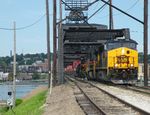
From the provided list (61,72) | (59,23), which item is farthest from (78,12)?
(61,72)

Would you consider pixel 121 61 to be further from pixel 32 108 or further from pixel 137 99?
pixel 137 99

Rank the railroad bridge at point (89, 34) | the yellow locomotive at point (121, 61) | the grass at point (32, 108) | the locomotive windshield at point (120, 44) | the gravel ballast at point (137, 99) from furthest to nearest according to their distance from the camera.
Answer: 1. the railroad bridge at point (89, 34)
2. the locomotive windshield at point (120, 44)
3. the yellow locomotive at point (121, 61)
4. the grass at point (32, 108)
5. the gravel ballast at point (137, 99)

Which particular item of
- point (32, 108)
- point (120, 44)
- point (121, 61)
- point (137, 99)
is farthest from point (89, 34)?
point (137, 99)

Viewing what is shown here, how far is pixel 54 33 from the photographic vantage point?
140ft

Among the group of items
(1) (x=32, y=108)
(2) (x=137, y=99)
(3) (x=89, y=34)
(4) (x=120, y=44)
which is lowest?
(1) (x=32, y=108)

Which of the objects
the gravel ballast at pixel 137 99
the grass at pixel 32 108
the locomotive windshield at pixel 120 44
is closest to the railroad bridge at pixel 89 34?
the locomotive windshield at pixel 120 44

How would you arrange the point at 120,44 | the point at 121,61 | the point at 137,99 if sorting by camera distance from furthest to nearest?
1. the point at 120,44
2. the point at 121,61
3. the point at 137,99

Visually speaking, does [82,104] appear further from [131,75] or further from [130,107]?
[131,75]

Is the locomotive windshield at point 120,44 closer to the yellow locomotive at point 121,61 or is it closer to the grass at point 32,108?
the yellow locomotive at point 121,61

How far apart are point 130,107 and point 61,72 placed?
2642 centimetres

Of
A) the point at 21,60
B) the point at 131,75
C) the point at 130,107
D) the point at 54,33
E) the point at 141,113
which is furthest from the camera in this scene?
the point at 21,60

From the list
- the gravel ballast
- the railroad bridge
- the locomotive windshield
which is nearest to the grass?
the gravel ballast

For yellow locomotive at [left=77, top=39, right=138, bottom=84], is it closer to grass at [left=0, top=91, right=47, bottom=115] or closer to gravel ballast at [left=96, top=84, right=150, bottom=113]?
grass at [left=0, top=91, right=47, bottom=115]

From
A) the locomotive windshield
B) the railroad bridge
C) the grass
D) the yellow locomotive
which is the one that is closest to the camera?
the grass
